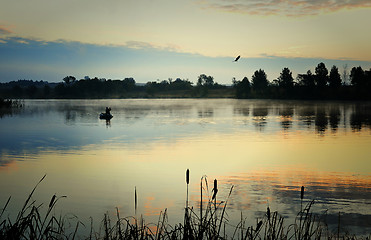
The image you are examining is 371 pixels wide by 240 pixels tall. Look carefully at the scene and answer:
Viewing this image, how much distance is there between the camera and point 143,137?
116ft

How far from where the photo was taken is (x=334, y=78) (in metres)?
169

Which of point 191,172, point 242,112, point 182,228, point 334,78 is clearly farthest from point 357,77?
point 182,228

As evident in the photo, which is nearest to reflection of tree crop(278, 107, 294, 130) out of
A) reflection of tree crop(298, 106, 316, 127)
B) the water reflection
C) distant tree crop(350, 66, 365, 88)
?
reflection of tree crop(298, 106, 316, 127)

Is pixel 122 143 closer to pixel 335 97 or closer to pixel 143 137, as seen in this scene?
pixel 143 137

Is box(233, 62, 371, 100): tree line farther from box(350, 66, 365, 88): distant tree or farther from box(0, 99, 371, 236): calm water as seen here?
box(0, 99, 371, 236): calm water

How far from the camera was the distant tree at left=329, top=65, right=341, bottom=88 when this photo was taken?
168 m

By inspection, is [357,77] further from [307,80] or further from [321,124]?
[321,124]

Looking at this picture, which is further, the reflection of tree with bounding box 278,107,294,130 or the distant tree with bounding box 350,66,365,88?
the distant tree with bounding box 350,66,365,88

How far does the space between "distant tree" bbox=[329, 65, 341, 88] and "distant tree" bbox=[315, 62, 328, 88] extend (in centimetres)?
253

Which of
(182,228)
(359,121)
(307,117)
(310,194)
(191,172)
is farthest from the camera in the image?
(307,117)

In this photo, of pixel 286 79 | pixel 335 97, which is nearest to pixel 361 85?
pixel 335 97

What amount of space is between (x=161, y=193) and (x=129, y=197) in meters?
1.19

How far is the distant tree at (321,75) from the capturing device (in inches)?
6737

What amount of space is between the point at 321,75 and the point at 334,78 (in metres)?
5.36
